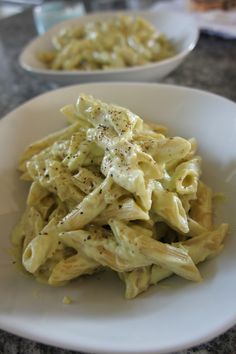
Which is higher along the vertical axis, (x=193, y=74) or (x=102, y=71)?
(x=102, y=71)

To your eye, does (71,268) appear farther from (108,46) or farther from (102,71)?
(108,46)

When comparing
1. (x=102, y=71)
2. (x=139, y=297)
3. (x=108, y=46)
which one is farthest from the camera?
(x=108, y=46)

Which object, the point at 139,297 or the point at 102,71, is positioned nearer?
the point at 139,297

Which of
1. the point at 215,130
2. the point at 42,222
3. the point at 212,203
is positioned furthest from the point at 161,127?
the point at 42,222

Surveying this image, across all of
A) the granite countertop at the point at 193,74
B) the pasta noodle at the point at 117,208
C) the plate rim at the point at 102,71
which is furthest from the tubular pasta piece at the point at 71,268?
the granite countertop at the point at 193,74

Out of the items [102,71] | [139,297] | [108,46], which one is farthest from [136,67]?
[139,297]

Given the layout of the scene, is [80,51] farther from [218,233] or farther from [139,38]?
[218,233]

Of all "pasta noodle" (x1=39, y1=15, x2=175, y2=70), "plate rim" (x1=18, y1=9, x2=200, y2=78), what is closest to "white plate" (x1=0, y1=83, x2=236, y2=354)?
"plate rim" (x1=18, y1=9, x2=200, y2=78)

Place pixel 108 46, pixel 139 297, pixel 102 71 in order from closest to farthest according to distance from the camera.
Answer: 1. pixel 139 297
2. pixel 102 71
3. pixel 108 46

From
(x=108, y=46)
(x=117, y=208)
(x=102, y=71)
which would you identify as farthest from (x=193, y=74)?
(x=117, y=208)
